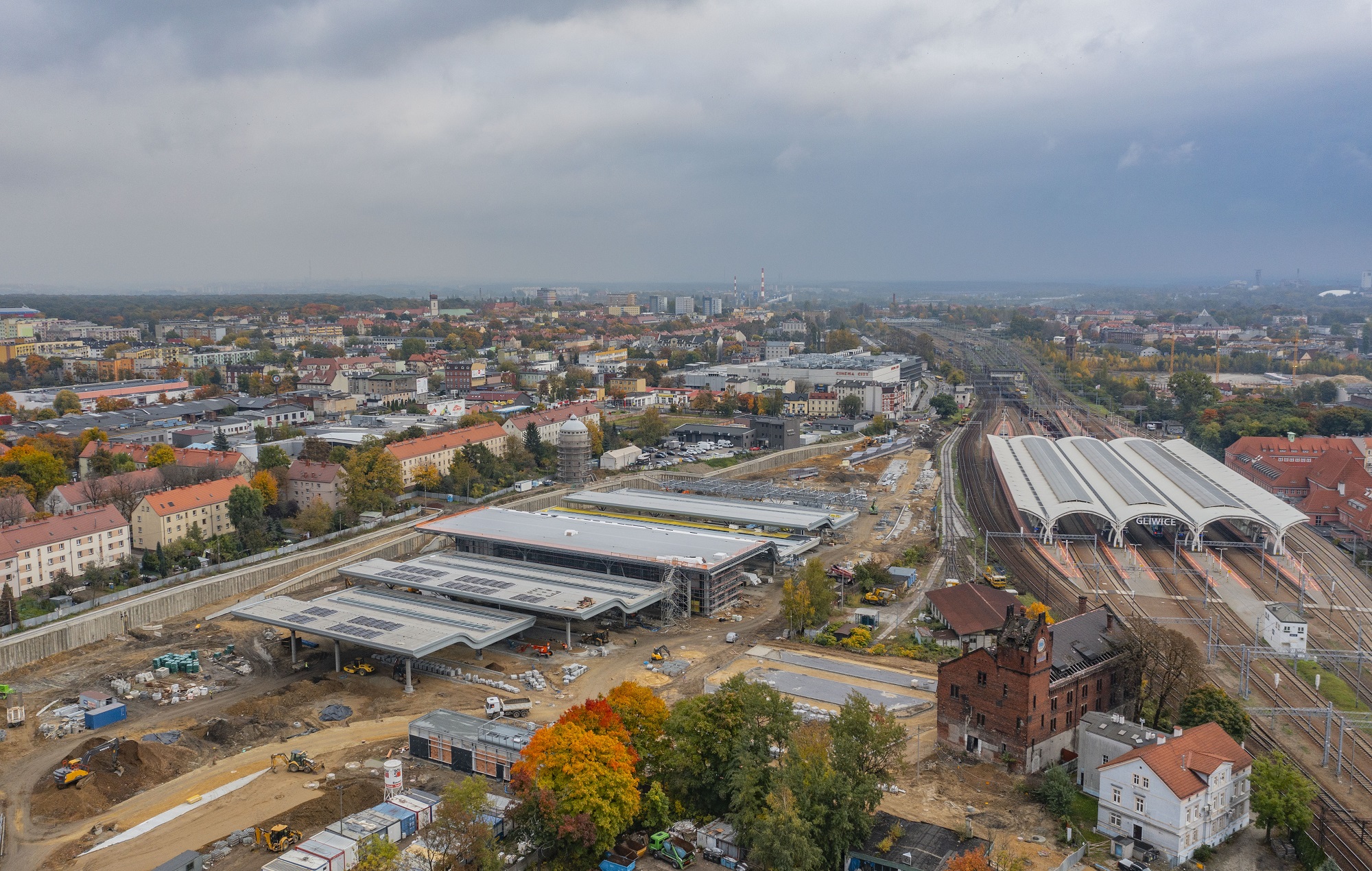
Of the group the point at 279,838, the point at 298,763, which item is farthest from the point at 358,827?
the point at 298,763

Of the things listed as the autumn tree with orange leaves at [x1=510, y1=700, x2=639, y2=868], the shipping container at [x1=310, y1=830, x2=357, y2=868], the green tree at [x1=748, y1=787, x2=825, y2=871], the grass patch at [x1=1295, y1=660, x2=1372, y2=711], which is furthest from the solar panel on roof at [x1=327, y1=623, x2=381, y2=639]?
the grass patch at [x1=1295, y1=660, x2=1372, y2=711]

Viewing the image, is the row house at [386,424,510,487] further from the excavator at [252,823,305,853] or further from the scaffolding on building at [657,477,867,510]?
the excavator at [252,823,305,853]

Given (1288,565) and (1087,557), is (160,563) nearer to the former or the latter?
(1087,557)

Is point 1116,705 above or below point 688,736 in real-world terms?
below

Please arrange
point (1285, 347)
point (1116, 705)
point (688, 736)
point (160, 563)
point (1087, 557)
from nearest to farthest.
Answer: point (688, 736) < point (1116, 705) < point (160, 563) < point (1087, 557) < point (1285, 347)

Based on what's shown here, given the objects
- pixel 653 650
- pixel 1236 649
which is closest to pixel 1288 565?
pixel 1236 649
